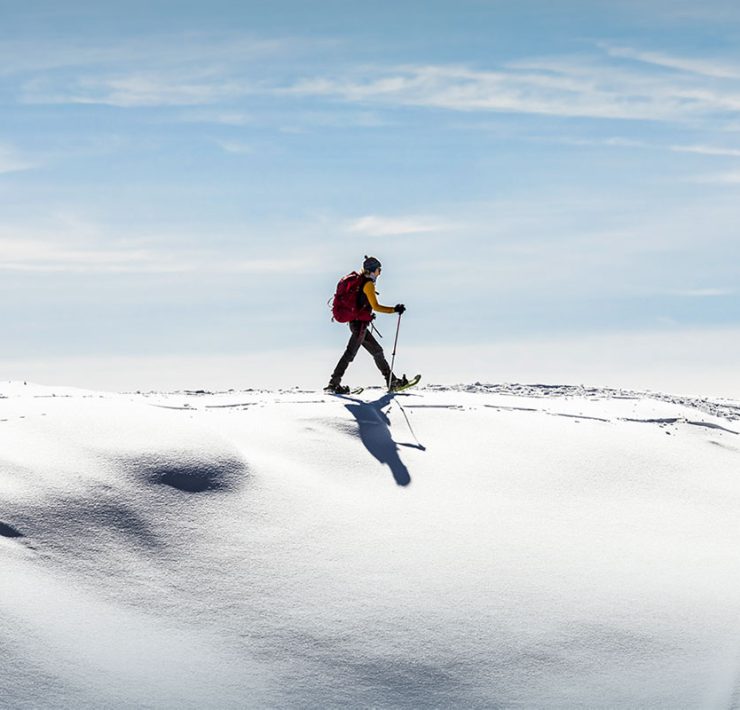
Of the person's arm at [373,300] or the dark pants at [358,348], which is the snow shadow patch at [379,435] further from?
the person's arm at [373,300]

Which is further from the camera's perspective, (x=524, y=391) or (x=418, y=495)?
(x=524, y=391)

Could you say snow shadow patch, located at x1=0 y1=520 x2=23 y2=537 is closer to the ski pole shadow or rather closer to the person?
the ski pole shadow

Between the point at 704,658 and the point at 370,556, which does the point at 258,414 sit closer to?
the point at 370,556

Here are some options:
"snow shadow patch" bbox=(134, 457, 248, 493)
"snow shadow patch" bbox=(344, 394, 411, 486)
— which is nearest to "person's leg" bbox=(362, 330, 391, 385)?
"snow shadow patch" bbox=(344, 394, 411, 486)

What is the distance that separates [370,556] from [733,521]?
452 cm

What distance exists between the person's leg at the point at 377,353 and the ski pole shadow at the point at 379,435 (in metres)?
0.85

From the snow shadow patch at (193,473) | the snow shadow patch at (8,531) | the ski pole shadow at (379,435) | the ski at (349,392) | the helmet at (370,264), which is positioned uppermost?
the helmet at (370,264)

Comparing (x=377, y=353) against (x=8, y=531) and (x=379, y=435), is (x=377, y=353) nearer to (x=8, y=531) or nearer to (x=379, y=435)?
(x=379, y=435)

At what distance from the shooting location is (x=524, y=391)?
18125mm

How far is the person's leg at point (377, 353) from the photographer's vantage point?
543 inches

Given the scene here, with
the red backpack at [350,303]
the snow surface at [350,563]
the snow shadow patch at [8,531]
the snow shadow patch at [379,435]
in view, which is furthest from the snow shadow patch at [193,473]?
the red backpack at [350,303]

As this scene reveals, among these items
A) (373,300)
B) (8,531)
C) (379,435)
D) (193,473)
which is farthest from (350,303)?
(8,531)

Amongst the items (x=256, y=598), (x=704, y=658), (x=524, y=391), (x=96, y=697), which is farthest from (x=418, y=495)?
(x=524, y=391)

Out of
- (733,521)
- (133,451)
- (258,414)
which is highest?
(258,414)
